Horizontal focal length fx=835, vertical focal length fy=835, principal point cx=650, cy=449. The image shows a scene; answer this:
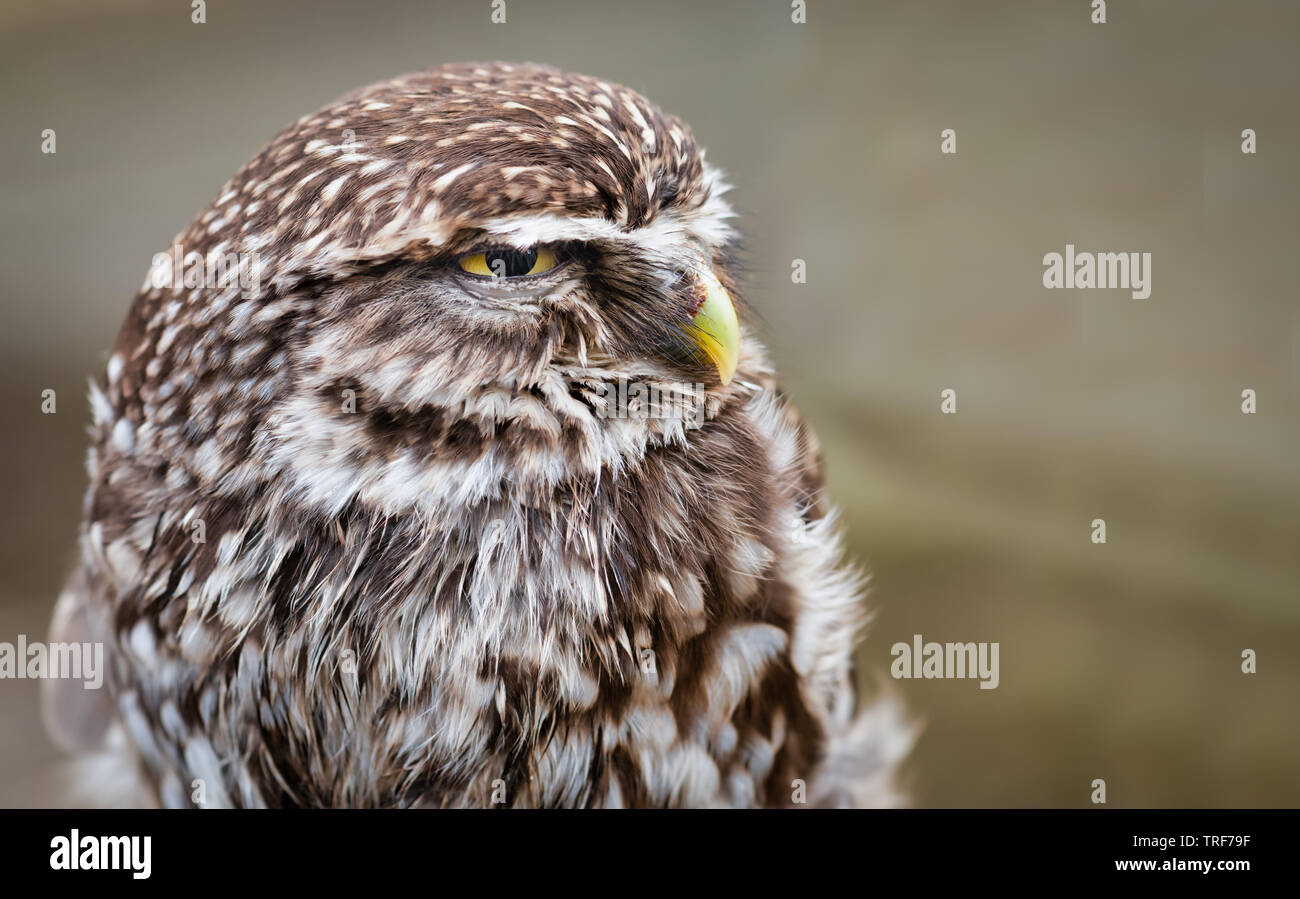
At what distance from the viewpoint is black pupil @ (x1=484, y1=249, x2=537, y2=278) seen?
633 millimetres

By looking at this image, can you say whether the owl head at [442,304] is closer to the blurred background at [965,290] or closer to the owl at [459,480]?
the owl at [459,480]

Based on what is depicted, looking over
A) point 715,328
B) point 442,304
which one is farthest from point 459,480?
point 715,328

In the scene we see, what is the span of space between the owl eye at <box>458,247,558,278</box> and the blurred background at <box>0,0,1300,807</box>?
328 millimetres

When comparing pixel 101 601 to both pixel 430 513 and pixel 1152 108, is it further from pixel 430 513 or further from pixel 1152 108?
pixel 1152 108

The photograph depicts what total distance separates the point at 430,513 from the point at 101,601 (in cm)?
43

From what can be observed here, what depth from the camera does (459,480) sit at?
2.23 ft

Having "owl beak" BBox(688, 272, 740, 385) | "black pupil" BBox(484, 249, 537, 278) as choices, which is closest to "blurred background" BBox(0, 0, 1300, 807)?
"owl beak" BBox(688, 272, 740, 385)

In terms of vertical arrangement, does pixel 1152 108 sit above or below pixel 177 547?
above

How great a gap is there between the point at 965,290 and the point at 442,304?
1081mm

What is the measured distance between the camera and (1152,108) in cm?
124

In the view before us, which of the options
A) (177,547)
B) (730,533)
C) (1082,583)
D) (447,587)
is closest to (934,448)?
(1082,583)

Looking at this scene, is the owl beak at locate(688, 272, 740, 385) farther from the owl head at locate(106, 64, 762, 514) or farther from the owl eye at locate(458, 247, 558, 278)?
the owl eye at locate(458, 247, 558, 278)

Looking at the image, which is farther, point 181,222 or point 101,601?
point 181,222
